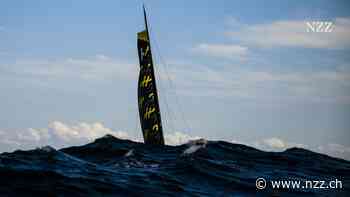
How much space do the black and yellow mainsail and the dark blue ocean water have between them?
2.53m

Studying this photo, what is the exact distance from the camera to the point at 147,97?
1219 inches

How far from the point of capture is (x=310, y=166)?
23.6 meters

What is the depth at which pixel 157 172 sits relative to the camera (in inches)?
719

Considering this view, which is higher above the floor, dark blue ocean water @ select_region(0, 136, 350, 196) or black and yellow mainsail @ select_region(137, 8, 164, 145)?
black and yellow mainsail @ select_region(137, 8, 164, 145)

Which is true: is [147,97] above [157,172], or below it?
above

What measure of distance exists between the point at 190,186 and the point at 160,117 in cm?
1424

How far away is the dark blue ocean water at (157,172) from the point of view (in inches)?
581

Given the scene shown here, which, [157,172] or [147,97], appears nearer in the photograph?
[157,172]

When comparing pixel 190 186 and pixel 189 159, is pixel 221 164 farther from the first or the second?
pixel 190 186

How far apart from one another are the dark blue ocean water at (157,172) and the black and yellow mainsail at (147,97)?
8.29 feet

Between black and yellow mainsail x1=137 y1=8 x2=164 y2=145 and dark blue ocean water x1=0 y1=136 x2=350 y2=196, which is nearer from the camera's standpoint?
dark blue ocean water x1=0 y1=136 x2=350 y2=196

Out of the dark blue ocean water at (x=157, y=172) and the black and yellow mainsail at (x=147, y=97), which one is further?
the black and yellow mainsail at (x=147, y=97)

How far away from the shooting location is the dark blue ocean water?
14758 millimetres

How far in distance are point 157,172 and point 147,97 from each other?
13.0m
